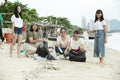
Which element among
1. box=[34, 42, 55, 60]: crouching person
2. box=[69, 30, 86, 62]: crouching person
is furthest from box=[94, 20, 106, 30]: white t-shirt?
box=[34, 42, 55, 60]: crouching person

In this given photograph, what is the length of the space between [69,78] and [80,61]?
11.0ft

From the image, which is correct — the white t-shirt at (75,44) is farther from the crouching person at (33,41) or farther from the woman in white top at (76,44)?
the crouching person at (33,41)

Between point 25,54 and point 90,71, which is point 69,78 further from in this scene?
point 25,54

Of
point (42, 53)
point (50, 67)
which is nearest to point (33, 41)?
point (42, 53)

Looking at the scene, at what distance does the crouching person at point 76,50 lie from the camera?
11.2 metres

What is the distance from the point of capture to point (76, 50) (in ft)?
37.2

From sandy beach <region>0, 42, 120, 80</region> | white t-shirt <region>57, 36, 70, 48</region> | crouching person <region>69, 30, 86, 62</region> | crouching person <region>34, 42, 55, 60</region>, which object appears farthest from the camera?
white t-shirt <region>57, 36, 70, 48</region>

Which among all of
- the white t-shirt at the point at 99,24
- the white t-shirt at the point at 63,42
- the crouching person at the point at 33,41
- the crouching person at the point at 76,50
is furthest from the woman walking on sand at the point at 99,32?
the crouching person at the point at 33,41

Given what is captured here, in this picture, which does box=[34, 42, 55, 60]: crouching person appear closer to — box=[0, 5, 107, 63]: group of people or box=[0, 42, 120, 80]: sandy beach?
box=[0, 5, 107, 63]: group of people

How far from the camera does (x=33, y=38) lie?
11484 millimetres

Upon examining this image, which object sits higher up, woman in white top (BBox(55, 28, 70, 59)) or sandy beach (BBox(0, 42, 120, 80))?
woman in white top (BBox(55, 28, 70, 59))

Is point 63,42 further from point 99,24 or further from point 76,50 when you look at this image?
point 99,24

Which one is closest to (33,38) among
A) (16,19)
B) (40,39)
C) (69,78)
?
(40,39)

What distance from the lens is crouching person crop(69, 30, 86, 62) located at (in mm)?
11172
